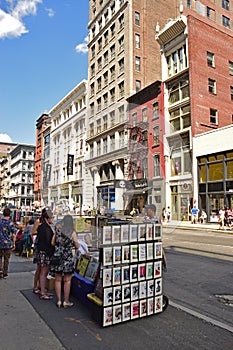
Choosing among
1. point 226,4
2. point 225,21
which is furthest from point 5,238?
point 226,4

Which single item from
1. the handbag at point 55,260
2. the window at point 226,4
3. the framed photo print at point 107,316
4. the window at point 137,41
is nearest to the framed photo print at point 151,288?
the framed photo print at point 107,316

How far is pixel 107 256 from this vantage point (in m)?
4.29

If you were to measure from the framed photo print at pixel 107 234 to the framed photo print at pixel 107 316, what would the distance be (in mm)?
994

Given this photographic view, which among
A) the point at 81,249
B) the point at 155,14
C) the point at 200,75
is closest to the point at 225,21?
the point at 155,14

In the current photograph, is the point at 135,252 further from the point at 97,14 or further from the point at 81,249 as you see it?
the point at 97,14

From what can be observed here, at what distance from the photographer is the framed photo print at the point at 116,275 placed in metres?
4.36

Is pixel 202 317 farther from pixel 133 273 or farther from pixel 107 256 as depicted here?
pixel 107 256

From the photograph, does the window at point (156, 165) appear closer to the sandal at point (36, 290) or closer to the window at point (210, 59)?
the sandal at point (36, 290)

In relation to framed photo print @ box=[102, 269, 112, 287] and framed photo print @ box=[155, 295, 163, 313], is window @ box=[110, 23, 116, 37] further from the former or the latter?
framed photo print @ box=[102, 269, 112, 287]

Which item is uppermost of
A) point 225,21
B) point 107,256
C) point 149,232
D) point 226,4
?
point 226,4

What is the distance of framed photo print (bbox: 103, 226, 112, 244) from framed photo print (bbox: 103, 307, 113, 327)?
3.26 feet

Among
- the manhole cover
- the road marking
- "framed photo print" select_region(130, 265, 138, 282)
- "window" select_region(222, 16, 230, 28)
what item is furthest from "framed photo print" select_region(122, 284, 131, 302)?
"window" select_region(222, 16, 230, 28)

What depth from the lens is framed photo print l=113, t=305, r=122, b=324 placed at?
438cm

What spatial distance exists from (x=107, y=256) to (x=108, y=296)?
598mm
